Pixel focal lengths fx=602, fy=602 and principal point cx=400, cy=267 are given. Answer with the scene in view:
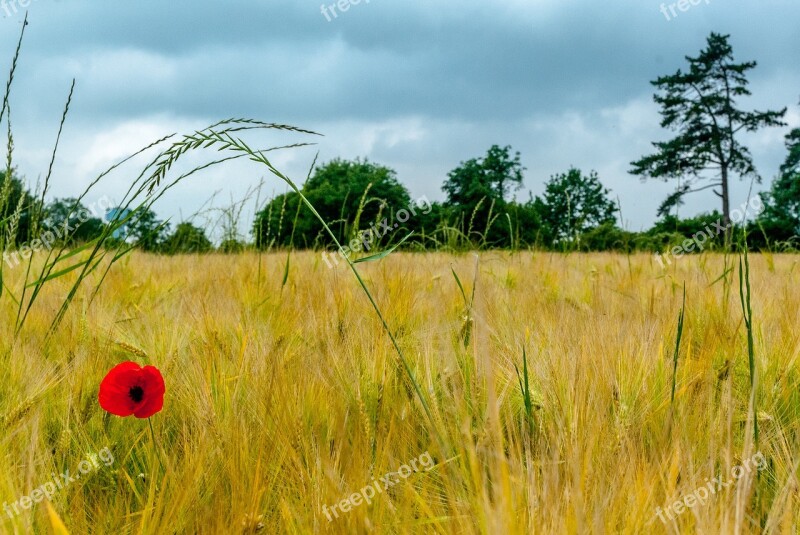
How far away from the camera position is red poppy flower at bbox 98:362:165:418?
2.78ft

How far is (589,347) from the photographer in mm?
1166

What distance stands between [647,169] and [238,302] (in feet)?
90.2

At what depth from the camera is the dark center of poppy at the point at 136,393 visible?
0.86 metres

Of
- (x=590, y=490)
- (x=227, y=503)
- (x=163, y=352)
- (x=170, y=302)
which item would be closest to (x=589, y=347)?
(x=590, y=490)

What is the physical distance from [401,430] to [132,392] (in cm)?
41
